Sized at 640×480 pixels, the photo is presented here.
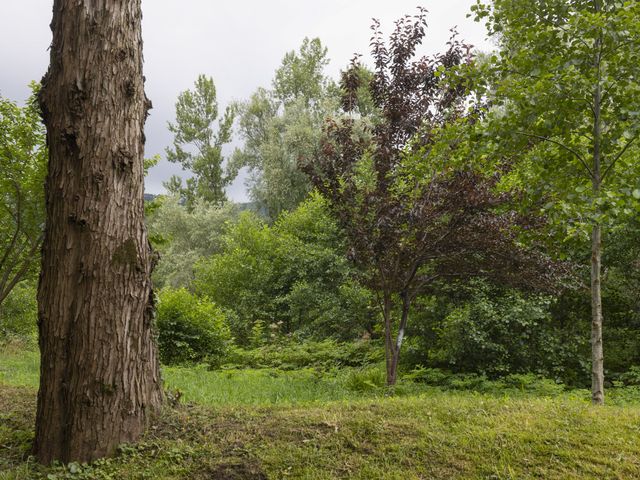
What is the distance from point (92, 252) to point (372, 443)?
9.06 feet

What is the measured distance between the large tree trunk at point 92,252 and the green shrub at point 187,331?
391 inches

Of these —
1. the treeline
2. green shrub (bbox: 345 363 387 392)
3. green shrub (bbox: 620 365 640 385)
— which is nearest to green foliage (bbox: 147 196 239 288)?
the treeline

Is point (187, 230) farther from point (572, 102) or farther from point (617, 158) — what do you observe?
point (617, 158)

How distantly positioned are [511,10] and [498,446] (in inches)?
217

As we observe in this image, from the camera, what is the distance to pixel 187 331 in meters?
14.2

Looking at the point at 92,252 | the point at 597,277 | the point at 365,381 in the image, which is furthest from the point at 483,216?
the point at 92,252

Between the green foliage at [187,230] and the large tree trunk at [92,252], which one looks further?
the green foliage at [187,230]

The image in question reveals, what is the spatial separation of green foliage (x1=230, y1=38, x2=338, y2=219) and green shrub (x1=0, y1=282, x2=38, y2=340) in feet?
51.3

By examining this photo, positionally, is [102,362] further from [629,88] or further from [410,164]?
[629,88]

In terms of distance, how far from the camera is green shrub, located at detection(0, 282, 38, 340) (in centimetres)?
2008

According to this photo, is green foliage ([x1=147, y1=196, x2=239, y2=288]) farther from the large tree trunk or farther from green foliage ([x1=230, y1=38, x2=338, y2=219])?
the large tree trunk

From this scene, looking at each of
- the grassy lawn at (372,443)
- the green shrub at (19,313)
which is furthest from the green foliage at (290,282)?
the grassy lawn at (372,443)

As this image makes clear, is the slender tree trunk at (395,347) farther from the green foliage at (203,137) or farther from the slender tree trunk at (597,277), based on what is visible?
the green foliage at (203,137)

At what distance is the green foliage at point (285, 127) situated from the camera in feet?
103
